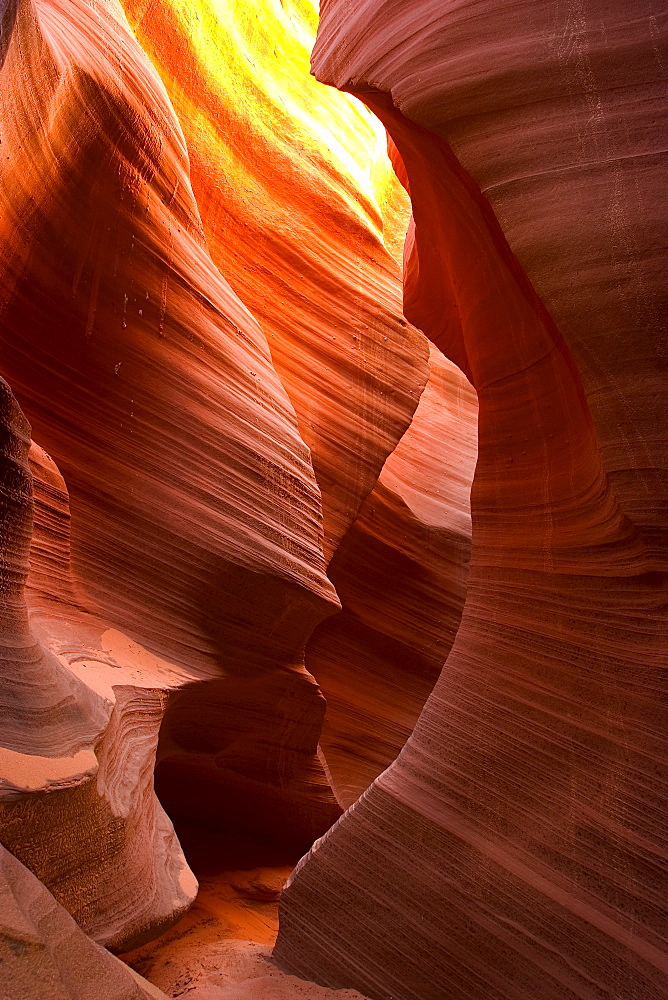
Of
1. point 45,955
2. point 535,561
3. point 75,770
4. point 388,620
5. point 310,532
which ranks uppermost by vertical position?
point 535,561

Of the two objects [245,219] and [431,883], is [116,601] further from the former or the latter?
[245,219]

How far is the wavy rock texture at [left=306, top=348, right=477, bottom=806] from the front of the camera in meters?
5.95

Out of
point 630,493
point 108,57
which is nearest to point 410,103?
point 630,493

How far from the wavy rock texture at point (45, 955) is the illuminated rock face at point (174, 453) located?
0.81ft

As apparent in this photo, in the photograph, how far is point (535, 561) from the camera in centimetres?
292

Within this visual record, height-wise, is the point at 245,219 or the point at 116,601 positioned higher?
the point at 245,219

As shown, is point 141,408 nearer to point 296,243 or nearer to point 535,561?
point 535,561

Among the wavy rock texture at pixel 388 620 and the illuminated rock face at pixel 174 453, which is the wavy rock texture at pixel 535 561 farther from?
the wavy rock texture at pixel 388 620

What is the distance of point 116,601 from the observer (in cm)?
357

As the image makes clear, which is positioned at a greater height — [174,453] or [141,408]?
[141,408]

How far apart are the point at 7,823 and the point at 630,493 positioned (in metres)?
1.81

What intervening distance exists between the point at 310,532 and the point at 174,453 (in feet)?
2.77

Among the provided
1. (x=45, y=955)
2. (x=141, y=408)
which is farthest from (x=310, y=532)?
(x=45, y=955)

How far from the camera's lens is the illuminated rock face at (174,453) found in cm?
240
